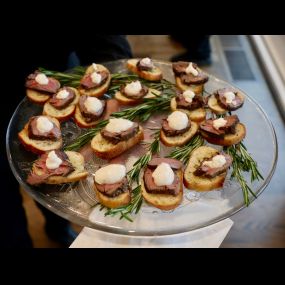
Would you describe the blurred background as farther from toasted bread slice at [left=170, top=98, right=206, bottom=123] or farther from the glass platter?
toasted bread slice at [left=170, top=98, right=206, bottom=123]

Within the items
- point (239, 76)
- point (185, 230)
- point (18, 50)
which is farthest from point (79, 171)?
point (239, 76)

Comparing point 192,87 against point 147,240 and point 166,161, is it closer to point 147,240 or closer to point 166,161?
point 166,161

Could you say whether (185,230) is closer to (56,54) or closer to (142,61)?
(142,61)

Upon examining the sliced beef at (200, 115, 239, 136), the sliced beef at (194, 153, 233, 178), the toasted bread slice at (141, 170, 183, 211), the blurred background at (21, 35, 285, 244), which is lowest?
the blurred background at (21, 35, 285, 244)

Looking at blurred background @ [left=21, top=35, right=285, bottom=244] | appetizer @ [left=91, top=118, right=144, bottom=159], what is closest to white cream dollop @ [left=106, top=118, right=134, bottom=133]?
appetizer @ [left=91, top=118, right=144, bottom=159]

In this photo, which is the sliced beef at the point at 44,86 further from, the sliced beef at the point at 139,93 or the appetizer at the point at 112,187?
the appetizer at the point at 112,187
